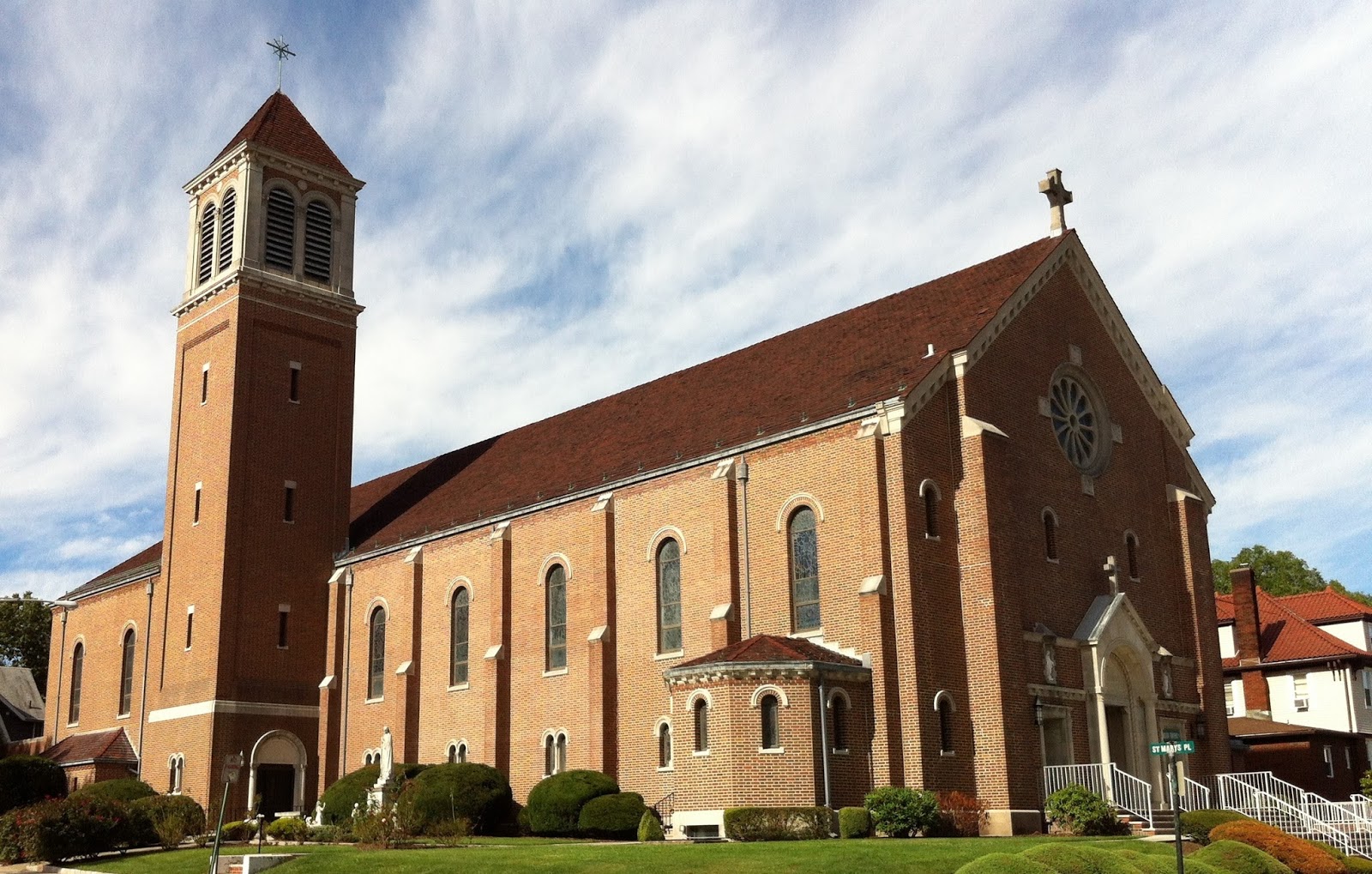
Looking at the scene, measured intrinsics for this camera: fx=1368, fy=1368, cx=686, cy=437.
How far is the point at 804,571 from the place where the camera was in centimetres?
3266

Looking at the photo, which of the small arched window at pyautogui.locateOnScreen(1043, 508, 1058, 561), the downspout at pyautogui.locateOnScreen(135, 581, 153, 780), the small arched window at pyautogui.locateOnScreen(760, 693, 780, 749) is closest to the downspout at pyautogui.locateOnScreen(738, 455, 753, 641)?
the small arched window at pyautogui.locateOnScreen(760, 693, 780, 749)

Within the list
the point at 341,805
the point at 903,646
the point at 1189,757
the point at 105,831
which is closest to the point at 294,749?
the point at 341,805

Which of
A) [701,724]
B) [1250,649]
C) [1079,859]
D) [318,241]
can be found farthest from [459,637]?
[1250,649]

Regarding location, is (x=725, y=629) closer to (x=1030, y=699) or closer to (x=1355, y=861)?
(x=1030, y=699)

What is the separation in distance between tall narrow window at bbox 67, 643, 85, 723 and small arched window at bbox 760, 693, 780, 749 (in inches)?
1374

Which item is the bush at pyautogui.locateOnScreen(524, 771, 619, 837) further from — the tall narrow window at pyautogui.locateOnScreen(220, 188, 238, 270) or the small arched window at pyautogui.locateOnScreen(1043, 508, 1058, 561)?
the tall narrow window at pyautogui.locateOnScreen(220, 188, 238, 270)

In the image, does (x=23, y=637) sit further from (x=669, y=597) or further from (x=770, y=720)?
(x=770, y=720)

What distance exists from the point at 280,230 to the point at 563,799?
25275 mm

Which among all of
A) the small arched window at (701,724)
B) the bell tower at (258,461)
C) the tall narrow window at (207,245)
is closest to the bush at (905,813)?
the small arched window at (701,724)

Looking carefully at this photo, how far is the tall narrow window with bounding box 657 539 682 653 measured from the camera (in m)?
35.2

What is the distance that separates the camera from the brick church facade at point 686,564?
30312 millimetres

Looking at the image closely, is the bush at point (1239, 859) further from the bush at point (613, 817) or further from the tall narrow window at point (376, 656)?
the tall narrow window at point (376, 656)

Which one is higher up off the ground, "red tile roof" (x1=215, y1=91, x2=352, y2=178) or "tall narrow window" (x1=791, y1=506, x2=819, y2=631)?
"red tile roof" (x1=215, y1=91, x2=352, y2=178)

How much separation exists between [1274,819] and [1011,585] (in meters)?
8.47
